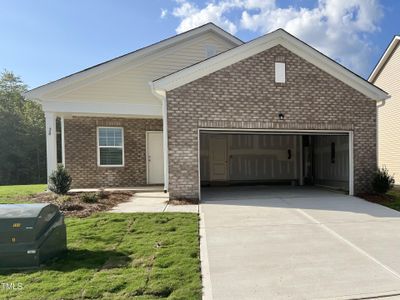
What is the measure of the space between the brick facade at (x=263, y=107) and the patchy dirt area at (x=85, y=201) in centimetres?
195

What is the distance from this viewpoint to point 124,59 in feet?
39.7

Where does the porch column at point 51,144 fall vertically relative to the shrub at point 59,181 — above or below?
above

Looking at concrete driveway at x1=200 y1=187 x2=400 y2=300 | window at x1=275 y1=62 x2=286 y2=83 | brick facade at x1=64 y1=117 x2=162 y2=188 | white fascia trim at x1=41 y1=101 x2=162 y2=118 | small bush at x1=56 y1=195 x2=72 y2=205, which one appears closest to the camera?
concrete driveway at x1=200 y1=187 x2=400 y2=300

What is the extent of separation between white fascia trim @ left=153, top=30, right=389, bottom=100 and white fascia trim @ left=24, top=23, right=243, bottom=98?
3.63 m

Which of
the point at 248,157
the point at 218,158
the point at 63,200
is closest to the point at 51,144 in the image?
the point at 63,200

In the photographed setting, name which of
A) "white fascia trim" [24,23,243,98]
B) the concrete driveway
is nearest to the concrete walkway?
the concrete driveway

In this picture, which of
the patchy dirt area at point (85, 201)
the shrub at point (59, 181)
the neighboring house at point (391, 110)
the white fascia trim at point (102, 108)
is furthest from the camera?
the neighboring house at point (391, 110)

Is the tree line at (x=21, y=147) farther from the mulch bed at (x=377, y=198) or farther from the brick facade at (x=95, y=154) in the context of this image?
the mulch bed at (x=377, y=198)

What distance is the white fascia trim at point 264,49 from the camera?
30.8 ft

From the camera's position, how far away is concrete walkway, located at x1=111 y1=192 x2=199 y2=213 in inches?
323

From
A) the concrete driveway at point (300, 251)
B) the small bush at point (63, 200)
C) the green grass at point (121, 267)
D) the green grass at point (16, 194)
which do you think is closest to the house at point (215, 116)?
the green grass at point (16, 194)

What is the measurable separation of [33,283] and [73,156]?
9757 mm

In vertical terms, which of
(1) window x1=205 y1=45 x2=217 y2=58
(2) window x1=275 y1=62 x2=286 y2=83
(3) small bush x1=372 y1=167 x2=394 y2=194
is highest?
(1) window x1=205 y1=45 x2=217 y2=58

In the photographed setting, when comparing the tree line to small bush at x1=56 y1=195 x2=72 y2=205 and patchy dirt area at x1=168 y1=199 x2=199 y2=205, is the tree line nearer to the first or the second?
small bush at x1=56 y1=195 x2=72 y2=205
